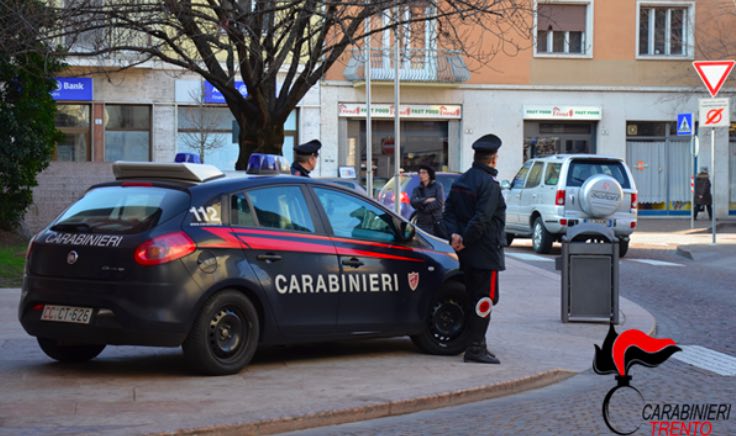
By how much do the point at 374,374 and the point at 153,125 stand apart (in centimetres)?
2766

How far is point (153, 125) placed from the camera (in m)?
35.5

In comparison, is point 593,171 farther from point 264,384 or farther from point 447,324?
point 264,384

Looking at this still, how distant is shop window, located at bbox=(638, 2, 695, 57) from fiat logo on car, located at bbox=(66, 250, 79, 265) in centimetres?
3346

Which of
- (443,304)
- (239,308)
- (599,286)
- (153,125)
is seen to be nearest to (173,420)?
(239,308)

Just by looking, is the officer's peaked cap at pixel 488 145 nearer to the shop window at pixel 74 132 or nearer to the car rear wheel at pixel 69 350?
the car rear wheel at pixel 69 350

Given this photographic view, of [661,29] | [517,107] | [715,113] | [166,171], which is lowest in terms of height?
[166,171]

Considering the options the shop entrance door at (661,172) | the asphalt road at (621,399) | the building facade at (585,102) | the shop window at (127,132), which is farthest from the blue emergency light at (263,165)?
the shop entrance door at (661,172)

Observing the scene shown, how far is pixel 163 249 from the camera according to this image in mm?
8195

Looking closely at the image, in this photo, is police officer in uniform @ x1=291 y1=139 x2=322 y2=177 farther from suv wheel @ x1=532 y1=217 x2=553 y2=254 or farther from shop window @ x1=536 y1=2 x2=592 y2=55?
shop window @ x1=536 y1=2 x2=592 y2=55

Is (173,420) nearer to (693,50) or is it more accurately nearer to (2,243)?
(2,243)

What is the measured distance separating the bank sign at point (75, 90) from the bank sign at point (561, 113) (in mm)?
13985

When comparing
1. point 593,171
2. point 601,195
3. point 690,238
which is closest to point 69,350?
point 601,195

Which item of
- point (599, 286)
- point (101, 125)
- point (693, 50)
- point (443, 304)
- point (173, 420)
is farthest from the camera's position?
point (693, 50)

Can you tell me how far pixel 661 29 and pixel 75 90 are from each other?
19465mm
